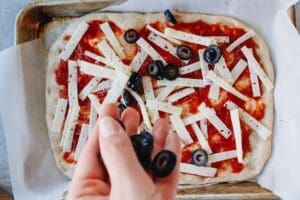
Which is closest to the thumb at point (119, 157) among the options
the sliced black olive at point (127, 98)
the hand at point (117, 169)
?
the hand at point (117, 169)

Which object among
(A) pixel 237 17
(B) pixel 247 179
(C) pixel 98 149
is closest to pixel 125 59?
(A) pixel 237 17

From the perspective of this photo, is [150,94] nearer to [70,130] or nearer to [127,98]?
[127,98]

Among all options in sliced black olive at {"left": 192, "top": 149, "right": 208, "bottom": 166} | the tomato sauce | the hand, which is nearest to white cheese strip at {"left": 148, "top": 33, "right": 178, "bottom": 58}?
the tomato sauce

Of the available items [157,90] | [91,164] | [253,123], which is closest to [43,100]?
[157,90]

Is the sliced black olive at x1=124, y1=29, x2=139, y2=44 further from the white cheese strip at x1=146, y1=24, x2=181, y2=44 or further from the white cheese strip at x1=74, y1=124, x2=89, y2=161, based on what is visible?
the white cheese strip at x1=74, y1=124, x2=89, y2=161

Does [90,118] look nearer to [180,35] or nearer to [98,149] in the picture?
[180,35]

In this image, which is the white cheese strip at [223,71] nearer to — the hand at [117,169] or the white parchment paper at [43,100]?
the white parchment paper at [43,100]
